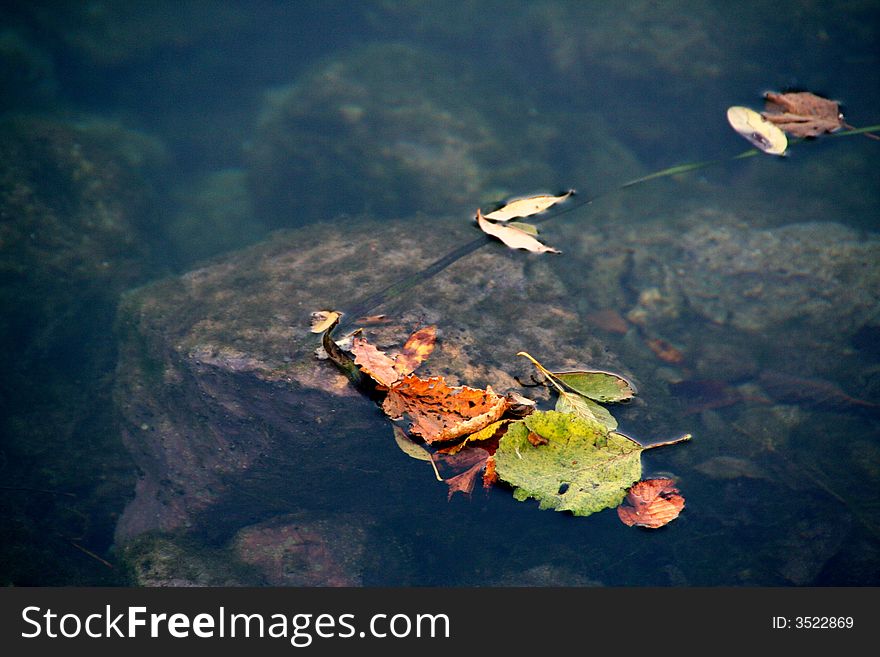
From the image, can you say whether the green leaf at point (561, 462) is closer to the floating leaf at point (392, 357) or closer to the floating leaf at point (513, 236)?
the floating leaf at point (392, 357)

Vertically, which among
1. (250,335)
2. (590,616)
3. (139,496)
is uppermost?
(250,335)

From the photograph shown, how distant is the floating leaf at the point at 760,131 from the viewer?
10.8 feet

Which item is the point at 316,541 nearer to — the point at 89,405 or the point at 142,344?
the point at 142,344

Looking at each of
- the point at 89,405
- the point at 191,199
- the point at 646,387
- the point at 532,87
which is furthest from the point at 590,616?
the point at 532,87

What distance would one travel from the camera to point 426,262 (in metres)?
3.46

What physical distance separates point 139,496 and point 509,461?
2499 millimetres

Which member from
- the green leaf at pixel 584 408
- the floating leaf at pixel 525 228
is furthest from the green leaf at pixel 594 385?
the floating leaf at pixel 525 228

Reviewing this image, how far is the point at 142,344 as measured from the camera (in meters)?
3.57

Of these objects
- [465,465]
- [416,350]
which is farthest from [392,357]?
[465,465]

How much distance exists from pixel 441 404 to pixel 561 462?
53cm

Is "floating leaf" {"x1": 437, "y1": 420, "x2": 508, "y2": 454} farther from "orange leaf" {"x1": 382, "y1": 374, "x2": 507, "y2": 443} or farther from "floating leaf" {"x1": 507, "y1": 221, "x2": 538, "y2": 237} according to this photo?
"floating leaf" {"x1": 507, "y1": 221, "x2": 538, "y2": 237}

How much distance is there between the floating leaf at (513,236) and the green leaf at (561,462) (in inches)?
45.1

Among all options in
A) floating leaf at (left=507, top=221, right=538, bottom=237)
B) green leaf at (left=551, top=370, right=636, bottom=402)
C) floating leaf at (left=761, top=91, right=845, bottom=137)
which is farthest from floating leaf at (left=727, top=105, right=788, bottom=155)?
green leaf at (left=551, top=370, right=636, bottom=402)

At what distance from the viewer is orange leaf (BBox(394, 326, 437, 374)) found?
2.64 metres
